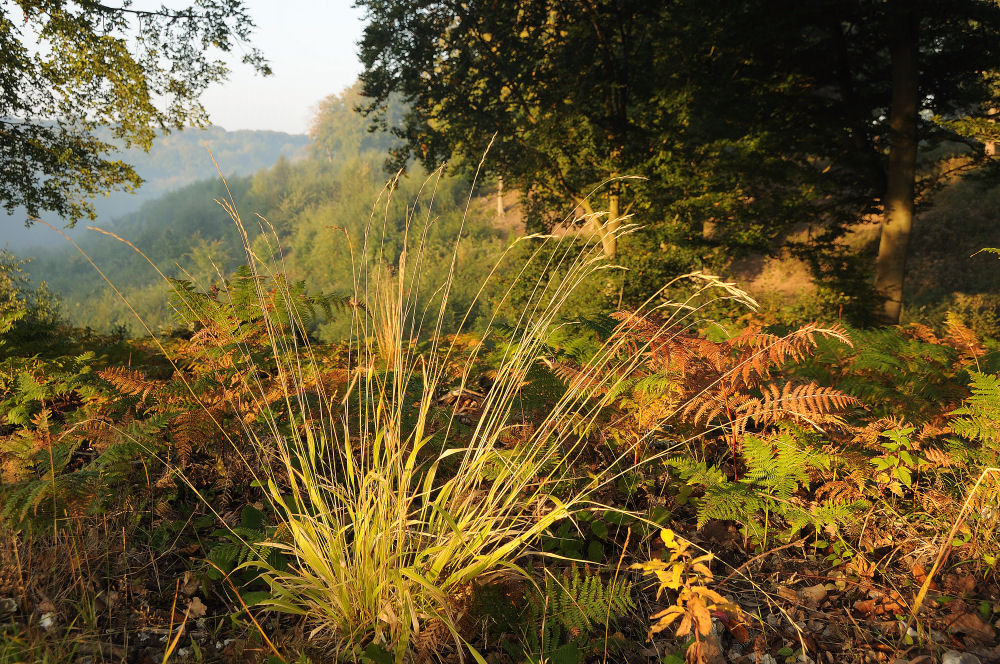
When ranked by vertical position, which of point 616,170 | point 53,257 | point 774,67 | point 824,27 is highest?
point 824,27

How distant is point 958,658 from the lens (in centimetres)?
129

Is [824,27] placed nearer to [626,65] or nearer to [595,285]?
[626,65]

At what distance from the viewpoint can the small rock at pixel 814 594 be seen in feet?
4.98

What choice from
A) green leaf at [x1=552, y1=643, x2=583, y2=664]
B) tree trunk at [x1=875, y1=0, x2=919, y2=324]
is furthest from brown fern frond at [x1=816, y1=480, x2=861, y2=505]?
tree trunk at [x1=875, y1=0, x2=919, y2=324]

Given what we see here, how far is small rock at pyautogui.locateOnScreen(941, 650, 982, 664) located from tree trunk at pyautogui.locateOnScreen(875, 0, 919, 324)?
18.6 feet

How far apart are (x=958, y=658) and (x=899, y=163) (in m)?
6.06

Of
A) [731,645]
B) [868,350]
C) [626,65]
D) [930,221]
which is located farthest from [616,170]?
[930,221]

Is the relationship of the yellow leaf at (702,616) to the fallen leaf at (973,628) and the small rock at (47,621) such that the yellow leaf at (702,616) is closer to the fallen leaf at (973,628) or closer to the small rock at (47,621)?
the fallen leaf at (973,628)

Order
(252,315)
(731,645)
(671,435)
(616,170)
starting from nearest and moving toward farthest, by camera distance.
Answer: (731,645) → (671,435) → (252,315) → (616,170)

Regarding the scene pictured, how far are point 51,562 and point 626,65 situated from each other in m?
7.80

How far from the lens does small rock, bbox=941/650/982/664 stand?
1.28 m

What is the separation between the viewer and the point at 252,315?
2.38 m

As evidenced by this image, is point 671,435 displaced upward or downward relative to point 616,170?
downward

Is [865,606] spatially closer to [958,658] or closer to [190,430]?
[958,658]
